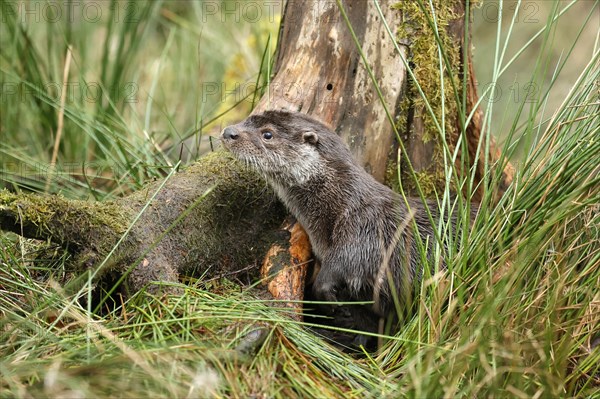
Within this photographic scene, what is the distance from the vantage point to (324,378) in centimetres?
283

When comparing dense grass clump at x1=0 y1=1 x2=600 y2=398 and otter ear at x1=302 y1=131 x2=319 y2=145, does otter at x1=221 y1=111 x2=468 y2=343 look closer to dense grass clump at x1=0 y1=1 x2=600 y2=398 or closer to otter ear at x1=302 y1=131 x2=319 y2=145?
otter ear at x1=302 y1=131 x2=319 y2=145

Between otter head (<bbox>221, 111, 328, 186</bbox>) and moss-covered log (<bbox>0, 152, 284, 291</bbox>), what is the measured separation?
180mm

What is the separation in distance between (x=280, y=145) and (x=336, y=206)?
1.61ft

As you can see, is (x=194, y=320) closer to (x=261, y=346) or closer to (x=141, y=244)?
(x=261, y=346)

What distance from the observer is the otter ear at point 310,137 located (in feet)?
13.3

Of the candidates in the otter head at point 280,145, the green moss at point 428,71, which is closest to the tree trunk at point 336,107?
the green moss at point 428,71

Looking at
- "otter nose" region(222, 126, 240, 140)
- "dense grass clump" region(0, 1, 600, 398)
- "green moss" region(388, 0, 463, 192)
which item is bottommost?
"dense grass clump" region(0, 1, 600, 398)

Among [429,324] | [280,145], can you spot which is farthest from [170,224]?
[429,324]

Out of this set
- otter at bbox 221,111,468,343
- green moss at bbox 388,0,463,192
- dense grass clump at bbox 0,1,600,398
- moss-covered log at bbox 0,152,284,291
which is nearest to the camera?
dense grass clump at bbox 0,1,600,398

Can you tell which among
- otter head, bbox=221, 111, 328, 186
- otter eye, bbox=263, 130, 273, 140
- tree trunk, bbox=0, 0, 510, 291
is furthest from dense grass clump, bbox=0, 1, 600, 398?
otter eye, bbox=263, 130, 273, 140

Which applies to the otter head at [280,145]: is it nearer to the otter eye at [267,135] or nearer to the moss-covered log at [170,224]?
the otter eye at [267,135]

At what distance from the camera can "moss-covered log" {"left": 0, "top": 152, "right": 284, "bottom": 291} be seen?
3102 mm

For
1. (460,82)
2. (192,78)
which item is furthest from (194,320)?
(192,78)

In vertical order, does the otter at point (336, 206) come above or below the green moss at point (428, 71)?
below
